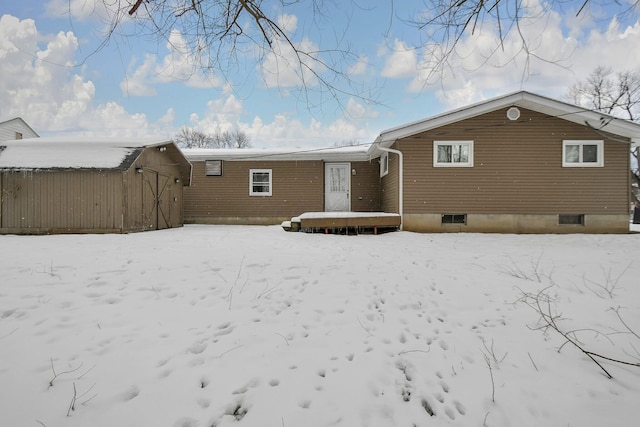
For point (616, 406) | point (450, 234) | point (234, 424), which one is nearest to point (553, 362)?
point (616, 406)

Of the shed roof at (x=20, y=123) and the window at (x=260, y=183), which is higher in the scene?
the shed roof at (x=20, y=123)

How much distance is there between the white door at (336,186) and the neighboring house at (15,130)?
832 inches

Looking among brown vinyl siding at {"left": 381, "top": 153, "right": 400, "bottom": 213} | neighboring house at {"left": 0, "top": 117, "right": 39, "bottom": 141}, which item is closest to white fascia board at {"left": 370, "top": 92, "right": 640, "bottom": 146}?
brown vinyl siding at {"left": 381, "top": 153, "right": 400, "bottom": 213}

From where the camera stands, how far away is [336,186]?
13805 millimetres

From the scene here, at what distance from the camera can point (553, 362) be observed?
8.20 ft

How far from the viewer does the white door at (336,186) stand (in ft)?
45.1

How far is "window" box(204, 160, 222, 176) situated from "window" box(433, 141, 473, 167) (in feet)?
30.7

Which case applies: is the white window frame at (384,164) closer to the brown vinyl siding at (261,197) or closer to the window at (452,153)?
the window at (452,153)

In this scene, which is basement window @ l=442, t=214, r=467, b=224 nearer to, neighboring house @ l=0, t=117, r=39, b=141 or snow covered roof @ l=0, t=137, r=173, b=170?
snow covered roof @ l=0, t=137, r=173, b=170

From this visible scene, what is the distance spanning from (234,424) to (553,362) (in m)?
2.59

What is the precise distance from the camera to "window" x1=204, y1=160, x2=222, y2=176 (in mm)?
13836

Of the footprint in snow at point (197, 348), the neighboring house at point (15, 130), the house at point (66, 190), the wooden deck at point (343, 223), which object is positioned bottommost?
the footprint in snow at point (197, 348)

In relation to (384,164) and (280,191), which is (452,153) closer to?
(384,164)

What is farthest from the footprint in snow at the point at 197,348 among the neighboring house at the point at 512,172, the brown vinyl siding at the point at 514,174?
the brown vinyl siding at the point at 514,174
